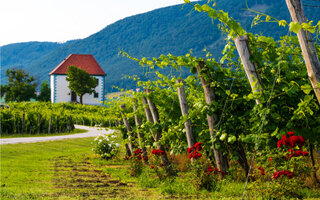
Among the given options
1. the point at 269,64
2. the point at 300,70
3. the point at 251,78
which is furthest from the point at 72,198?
the point at 300,70

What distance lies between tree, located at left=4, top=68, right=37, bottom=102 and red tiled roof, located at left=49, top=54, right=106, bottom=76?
7575mm

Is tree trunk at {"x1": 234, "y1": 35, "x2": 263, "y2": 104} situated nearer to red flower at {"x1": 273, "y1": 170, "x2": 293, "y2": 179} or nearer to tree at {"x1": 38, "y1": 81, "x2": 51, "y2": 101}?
red flower at {"x1": 273, "y1": 170, "x2": 293, "y2": 179}

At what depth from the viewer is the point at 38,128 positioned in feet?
66.2

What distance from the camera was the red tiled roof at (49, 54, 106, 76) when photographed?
216 ft

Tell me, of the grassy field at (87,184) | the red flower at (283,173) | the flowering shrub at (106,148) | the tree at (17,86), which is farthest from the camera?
the tree at (17,86)

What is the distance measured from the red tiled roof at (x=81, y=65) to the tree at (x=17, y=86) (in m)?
7.57

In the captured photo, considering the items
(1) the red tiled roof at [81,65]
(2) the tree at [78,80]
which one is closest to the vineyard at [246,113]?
(2) the tree at [78,80]

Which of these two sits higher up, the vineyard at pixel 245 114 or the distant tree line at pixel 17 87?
the distant tree line at pixel 17 87

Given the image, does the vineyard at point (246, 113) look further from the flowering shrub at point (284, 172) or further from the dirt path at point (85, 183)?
the dirt path at point (85, 183)

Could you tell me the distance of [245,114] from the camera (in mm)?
5348

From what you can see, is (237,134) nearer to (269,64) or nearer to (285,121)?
(285,121)

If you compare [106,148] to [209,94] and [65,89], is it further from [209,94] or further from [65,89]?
[65,89]

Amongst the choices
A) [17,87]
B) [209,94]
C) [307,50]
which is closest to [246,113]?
[209,94]

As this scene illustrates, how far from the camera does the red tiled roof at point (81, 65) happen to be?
6594 cm
